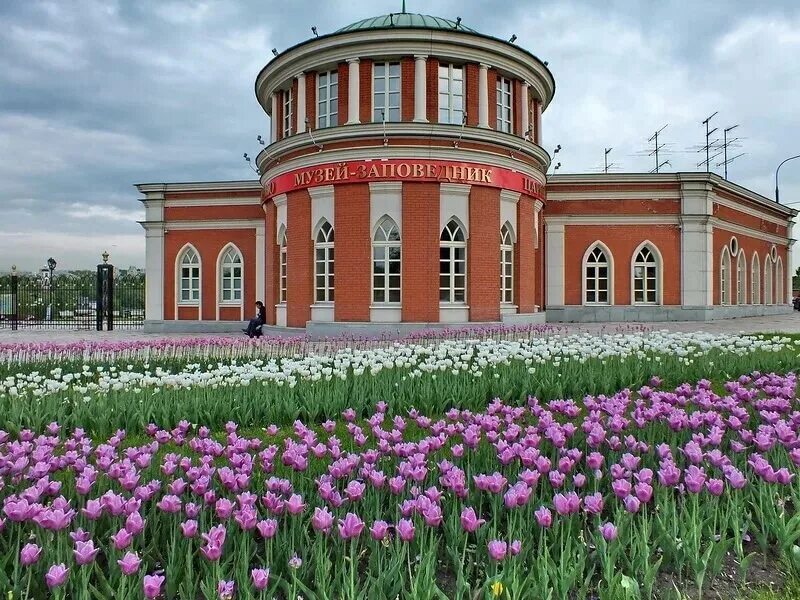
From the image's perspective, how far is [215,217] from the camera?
24.5 meters

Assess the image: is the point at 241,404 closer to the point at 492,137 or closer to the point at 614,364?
the point at 614,364

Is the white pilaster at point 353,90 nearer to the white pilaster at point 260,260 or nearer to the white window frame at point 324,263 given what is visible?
the white window frame at point 324,263

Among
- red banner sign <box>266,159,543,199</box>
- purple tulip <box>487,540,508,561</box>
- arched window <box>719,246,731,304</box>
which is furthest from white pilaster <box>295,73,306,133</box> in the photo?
arched window <box>719,246,731,304</box>

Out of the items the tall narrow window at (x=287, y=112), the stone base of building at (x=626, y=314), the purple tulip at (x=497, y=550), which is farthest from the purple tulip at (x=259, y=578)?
the stone base of building at (x=626, y=314)

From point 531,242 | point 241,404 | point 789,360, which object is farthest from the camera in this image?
point 531,242

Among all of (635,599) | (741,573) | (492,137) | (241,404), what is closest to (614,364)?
(241,404)

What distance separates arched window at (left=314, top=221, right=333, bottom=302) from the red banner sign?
5.14 ft

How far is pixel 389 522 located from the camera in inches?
120

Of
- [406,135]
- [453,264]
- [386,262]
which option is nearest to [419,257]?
[386,262]

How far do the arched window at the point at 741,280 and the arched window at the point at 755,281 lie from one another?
1.03 metres

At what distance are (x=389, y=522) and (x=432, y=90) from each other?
17.4 meters

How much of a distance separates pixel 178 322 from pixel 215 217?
4672 millimetres

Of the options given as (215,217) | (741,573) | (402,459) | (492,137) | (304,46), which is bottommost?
(741,573)

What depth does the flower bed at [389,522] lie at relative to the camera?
236 centimetres
